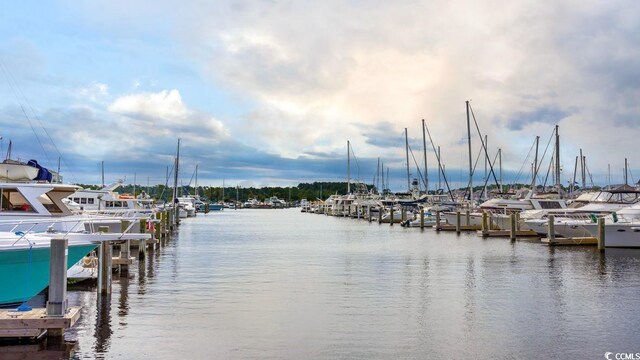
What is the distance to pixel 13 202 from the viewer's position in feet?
81.3

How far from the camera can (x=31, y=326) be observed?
47.5ft

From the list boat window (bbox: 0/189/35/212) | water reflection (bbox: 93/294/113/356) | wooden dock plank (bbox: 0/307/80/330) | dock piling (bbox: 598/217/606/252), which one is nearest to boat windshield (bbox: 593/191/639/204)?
dock piling (bbox: 598/217/606/252)

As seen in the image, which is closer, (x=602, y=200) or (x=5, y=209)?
(x=5, y=209)

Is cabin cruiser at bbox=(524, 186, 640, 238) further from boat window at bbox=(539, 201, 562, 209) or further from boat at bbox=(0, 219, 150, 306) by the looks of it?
boat at bbox=(0, 219, 150, 306)

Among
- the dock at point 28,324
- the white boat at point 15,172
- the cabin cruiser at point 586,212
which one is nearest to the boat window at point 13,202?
the white boat at point 15,172

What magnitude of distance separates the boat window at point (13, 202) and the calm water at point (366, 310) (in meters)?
4.58

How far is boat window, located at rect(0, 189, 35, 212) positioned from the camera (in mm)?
24625

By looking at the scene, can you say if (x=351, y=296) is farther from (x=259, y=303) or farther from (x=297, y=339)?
(x=297, y=339)

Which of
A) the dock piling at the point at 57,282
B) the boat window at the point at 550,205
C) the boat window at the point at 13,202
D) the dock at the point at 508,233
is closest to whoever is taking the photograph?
the dock piling at the point at 57,282

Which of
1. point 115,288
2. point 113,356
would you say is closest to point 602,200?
point 115,288

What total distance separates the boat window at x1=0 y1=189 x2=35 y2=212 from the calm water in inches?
180

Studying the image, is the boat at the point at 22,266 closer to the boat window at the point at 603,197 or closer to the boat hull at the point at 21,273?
the boat hull at the point at 21,273

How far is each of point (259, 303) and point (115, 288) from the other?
619 cm

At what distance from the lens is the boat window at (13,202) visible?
2462 cm
